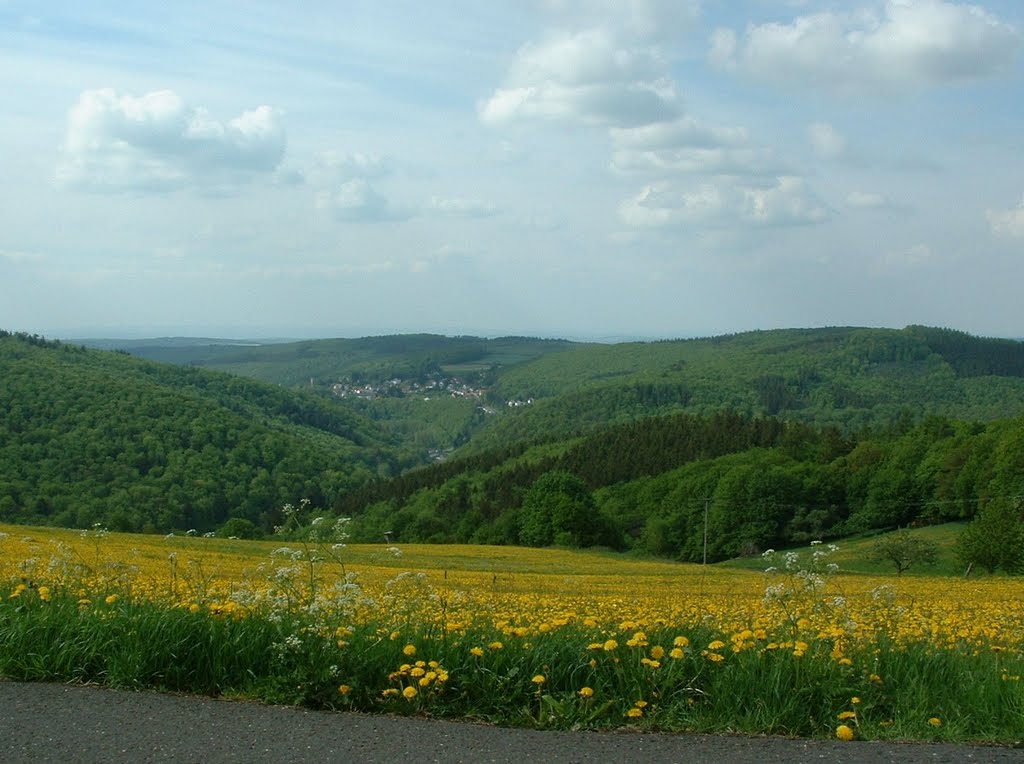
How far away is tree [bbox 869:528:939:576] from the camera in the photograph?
54281 millimetres

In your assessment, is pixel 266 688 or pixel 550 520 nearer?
pixel 266 688

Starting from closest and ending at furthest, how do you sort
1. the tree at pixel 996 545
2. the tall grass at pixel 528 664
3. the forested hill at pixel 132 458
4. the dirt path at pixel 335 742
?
1. the dirt path at pixel 335 742
2. the tall grass at pixel 528 664
3. the tree at pixel 996 545
4. the forested hill at pixel 132 458

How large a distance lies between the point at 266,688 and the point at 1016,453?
80590 mm

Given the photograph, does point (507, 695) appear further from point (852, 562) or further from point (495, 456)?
point (495, 456)

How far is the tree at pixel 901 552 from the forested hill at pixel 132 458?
6872 centimetres

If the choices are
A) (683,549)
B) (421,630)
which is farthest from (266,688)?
(683,549)

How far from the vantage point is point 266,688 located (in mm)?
6312

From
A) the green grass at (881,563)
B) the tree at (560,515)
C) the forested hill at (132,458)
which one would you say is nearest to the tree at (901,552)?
the green grass at (881,563)

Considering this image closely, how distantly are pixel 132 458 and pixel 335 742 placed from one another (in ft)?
432

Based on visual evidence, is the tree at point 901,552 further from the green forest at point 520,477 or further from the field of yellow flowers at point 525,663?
the field of yellow flowers at point 525,663

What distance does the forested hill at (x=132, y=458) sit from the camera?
110m

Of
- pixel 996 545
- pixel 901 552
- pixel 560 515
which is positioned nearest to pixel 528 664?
pixel 996 545

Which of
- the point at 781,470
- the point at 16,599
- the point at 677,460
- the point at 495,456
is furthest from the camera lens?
the point at 495,456

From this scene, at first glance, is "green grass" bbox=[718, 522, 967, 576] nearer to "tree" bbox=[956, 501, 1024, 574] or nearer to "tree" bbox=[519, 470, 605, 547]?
"tree" bbox=[956, 501, 1024, 574]
